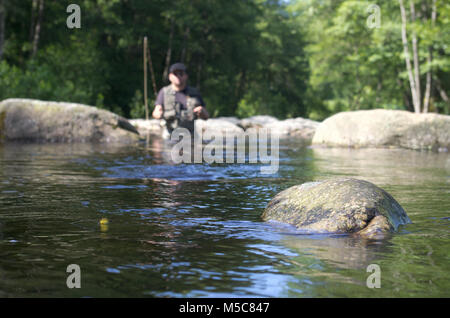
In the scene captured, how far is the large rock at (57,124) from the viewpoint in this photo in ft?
59.1

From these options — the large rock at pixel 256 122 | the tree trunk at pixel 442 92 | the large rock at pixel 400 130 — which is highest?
the tree trunk at pixel 442 92

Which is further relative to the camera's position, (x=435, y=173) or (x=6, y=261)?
(x=435, y=173)

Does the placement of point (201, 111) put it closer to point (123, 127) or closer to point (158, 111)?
point (158, 111)

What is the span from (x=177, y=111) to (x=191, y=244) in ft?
25.8

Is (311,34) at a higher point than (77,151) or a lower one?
higher

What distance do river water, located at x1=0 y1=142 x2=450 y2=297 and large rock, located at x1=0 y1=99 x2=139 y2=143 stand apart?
8.69 metres

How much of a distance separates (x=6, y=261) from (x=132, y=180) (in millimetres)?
5159

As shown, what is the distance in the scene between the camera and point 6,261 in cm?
431

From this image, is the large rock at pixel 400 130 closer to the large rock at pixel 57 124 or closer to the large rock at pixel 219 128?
the large rock at pixel 57 124

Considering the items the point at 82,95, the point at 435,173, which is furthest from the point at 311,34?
the point at 435,173

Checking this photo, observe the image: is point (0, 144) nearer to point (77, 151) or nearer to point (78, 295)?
point (77, 151)

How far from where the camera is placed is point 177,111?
1265 centimetres

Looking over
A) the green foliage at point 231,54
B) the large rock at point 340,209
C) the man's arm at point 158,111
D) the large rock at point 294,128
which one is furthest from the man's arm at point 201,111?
the large rock at point 294,128

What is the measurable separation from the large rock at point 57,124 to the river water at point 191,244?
8692 millimetres
